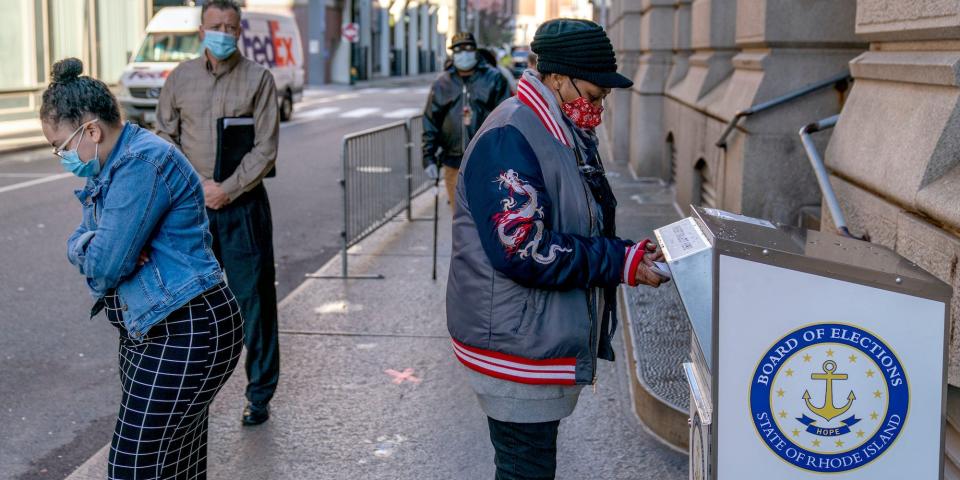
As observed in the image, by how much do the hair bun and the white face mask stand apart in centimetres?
580

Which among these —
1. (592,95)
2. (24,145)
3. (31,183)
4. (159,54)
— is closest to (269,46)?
(159,54)

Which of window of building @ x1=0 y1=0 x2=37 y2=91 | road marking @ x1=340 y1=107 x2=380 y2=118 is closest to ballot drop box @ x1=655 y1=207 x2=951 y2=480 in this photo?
window of building @ x1=0 y1=0 x2=37 y2=91

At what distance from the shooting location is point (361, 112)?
1298 inches

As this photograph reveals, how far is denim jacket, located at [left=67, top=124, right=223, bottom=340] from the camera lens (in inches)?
130

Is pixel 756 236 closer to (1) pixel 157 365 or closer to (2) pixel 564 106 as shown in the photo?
(2) pixel 564 106

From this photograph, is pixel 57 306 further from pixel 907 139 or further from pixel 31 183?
pixel 31 183

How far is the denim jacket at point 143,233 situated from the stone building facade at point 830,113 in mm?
2353

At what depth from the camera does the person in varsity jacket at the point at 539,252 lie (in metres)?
3.00

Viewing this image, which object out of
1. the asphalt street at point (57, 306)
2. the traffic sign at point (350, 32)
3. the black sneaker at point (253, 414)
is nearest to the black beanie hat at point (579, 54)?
the black sneaker at point (253, 414)

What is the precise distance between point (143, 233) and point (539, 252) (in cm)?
118

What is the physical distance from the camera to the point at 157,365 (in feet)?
11.1

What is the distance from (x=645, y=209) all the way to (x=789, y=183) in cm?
442

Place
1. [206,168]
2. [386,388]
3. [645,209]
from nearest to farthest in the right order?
[206,168]
[386,388]
[645,209]

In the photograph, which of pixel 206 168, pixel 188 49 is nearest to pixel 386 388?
pixel 206 168
